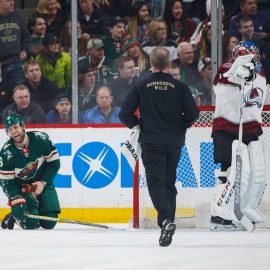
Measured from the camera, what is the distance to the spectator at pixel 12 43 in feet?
36.0

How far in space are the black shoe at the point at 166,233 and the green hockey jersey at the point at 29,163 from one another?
7.51 feet

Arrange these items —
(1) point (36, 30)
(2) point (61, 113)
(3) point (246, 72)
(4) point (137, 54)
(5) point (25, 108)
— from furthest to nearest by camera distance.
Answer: (1) point (36, 30) < (4) point (137, 54) < (5) point (25, 108) < (2) point (61, 113) < (3) point (246, 72)

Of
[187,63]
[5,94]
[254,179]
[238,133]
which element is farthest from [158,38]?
[254,179]

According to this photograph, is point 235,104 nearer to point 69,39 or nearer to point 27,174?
point 27,174

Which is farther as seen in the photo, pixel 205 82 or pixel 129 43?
pixel 129 43

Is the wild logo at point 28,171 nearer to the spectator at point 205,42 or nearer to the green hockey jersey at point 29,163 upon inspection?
the green hockey jersey at point 29,163

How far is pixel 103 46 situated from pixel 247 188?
3.07 m

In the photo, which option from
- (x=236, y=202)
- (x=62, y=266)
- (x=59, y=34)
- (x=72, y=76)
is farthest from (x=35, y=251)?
(x=59, y=34)

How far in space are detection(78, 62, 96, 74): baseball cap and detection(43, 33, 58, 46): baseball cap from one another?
424 mm

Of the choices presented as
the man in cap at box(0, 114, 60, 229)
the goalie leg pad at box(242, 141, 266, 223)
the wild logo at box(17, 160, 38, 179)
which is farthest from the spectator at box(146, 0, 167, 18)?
the goalie leg pad at box(242, 141, 266, 223)

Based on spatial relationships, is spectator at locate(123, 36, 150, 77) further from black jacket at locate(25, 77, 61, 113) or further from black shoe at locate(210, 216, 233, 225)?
black shoe at locate(210, 216, 233, 225)

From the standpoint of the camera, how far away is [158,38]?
1091cm

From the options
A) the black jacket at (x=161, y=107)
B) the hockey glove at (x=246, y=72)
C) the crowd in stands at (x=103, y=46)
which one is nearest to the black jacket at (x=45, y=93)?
the crowd in stands at (x=103, y=46)

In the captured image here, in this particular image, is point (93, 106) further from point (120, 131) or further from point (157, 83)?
point (157, 83)
